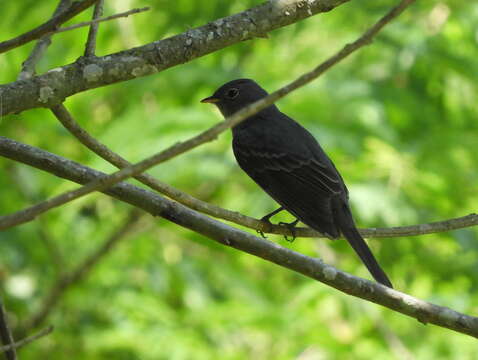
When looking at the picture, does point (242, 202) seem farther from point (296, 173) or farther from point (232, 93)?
point (296, 173)

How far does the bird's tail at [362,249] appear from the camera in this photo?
4.32 m

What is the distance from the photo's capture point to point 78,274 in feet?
21.7

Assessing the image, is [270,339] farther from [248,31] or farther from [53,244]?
[248,31]

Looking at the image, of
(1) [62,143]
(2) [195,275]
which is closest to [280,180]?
(2) [195,275]


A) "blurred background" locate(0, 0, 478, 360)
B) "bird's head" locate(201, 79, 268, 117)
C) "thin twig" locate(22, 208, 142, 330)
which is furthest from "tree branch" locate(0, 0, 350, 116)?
"thin twig" locate(22, 208, 142, 330)

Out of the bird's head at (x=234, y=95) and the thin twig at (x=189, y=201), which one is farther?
the bird's head at (x=234, y=95)

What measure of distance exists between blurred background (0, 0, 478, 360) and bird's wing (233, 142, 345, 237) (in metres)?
0.67

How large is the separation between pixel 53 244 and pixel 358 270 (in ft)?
9.27

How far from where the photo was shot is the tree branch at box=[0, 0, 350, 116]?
301 centimetres

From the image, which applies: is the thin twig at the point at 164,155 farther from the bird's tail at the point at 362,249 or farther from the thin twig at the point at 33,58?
the bird's tail at the point at 362,249

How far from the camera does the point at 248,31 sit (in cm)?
325

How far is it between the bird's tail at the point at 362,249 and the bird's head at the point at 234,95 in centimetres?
168

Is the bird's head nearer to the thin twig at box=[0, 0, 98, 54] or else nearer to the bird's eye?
the bird's eye

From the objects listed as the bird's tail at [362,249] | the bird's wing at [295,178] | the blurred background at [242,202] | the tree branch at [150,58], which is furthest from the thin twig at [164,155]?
the blurred background at [242,202]
